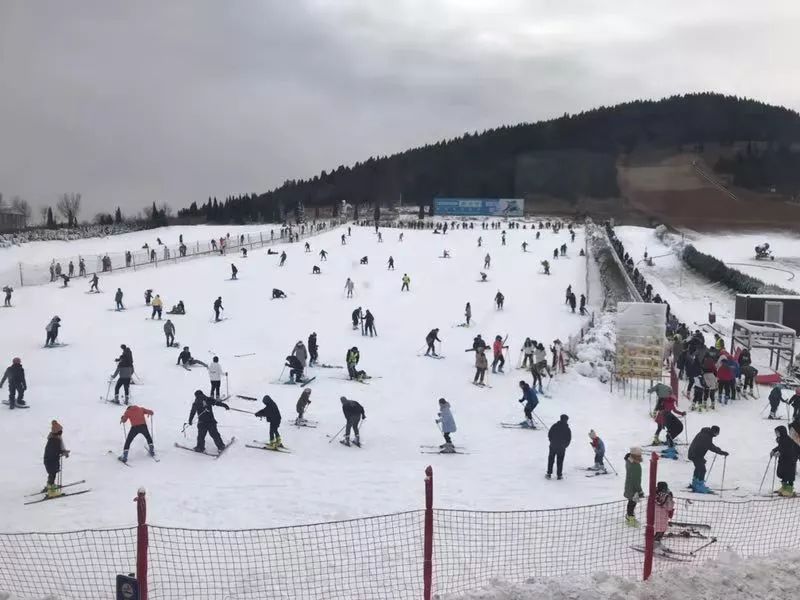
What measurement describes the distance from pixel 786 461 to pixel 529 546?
4.88 m

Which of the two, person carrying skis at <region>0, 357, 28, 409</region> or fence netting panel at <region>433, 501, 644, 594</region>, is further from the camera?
person carrying skis at <region>0, 357, 28, 409</region>

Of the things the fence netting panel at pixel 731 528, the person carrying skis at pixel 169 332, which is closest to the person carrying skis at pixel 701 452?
the fence netting panel at pixel 731 528

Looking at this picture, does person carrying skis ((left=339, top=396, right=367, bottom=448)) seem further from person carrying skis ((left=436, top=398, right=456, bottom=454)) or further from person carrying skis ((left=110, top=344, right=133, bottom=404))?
person carrying skis ((left=110, top=344, right=133, bottom=404))

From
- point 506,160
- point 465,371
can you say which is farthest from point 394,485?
point 506,160

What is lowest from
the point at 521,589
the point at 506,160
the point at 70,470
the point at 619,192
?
the point at 70,470

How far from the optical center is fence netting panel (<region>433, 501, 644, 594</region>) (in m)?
7.45

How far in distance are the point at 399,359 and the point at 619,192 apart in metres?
85.8

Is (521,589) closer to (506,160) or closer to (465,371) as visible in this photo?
(465,371)

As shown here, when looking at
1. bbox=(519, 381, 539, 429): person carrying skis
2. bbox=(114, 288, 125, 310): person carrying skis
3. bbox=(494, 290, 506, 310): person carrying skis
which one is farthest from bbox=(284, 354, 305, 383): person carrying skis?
bbox=(494, 290, 506, 310): person carrying skis

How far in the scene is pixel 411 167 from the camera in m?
152

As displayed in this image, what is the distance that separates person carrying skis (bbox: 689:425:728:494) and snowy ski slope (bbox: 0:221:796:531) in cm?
64

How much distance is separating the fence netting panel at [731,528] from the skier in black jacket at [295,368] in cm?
1102

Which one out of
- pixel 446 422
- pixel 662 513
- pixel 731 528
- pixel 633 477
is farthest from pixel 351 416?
pixel 731 528

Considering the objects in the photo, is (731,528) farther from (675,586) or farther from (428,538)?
(428,538)
